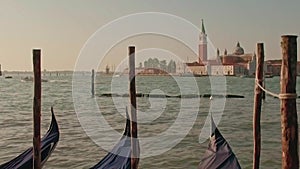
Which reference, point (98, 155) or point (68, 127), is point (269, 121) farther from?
point (98, 155)

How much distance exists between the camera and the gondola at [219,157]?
5.15 metres

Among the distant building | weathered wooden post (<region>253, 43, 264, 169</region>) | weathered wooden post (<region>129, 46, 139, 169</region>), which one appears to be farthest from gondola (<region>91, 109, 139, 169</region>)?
the distant building

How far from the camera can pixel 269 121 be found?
15.2 meters

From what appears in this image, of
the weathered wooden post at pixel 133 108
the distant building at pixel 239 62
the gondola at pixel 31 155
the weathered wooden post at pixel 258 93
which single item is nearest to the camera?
the weathered wooden post at pixel 258 93

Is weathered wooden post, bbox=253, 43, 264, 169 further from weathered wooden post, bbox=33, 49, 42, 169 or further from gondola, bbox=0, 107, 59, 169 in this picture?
gondola, bbox=0, 107, 59, 169

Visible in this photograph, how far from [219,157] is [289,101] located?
82.8 inches

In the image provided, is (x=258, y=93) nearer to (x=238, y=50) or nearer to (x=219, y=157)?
(x=219, y=157)

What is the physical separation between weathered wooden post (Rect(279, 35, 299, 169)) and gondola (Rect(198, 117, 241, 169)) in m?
1.75

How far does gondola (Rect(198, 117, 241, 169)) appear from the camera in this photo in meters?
5.15

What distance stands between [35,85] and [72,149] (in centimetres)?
479

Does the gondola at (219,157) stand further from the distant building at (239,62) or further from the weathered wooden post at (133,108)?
the distant building at (239,62)

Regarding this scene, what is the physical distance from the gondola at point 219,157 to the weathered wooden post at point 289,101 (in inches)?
69.0

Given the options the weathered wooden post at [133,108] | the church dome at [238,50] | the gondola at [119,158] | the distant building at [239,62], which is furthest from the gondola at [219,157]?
the church dome at [238,50]

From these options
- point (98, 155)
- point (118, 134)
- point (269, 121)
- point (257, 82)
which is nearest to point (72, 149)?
point (98, 155)
